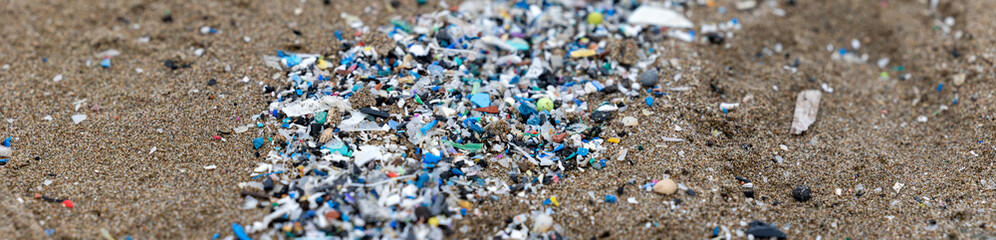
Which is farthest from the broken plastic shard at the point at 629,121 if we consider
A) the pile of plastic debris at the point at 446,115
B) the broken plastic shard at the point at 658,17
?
the broken plastic shard at the point at 658,17

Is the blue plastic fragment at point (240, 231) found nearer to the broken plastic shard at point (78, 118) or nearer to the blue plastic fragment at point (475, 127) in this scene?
the blue plastic fragment at point (475, 127)

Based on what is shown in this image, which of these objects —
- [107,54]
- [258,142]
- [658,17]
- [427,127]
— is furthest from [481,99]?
[107,54]

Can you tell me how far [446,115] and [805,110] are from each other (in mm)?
1939

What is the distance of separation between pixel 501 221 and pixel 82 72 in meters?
2.53

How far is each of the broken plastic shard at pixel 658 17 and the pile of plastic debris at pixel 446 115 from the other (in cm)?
1

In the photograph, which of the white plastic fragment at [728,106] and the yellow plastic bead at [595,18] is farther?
the yellow plastic bead at [595,18]

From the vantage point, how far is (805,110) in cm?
352

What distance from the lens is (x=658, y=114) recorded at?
3.31m

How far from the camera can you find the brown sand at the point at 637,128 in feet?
9.16

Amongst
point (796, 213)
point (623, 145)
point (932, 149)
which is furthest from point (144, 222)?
point (932, 149)

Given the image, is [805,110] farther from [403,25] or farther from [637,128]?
[403,25]

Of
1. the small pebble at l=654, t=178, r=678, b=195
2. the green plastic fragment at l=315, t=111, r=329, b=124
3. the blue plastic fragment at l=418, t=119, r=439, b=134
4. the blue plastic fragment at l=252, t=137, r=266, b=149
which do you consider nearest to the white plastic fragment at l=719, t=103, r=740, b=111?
the small pebble at l=654, t=178, r=678, b=195

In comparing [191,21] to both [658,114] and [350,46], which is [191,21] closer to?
[350,46]

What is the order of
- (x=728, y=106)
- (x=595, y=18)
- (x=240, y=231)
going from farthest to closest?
1. (x=595, y=18)
2. (x=728, y=106)
3. (x=240, y=231)
